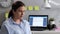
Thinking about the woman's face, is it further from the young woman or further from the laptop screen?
the laptop screen

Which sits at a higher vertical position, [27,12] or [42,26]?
[27,12]

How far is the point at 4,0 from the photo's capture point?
11.1ft

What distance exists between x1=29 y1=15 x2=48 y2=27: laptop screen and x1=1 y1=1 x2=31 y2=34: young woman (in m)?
1.20

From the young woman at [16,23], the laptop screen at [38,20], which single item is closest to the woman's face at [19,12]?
the young woman at [16,23]

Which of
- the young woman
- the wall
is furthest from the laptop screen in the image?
the young woman

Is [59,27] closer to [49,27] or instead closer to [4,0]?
[49,27]

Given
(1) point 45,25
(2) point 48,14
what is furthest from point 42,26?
(2) point 48,14

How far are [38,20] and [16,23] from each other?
1.29 m

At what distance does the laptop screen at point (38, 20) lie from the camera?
3281mm

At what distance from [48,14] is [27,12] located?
1.41 feet

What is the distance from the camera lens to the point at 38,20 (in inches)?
129

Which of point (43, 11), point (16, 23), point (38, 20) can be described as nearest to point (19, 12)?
point (16, 23)

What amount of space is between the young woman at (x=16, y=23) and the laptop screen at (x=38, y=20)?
1.20 meters

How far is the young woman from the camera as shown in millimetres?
1974
